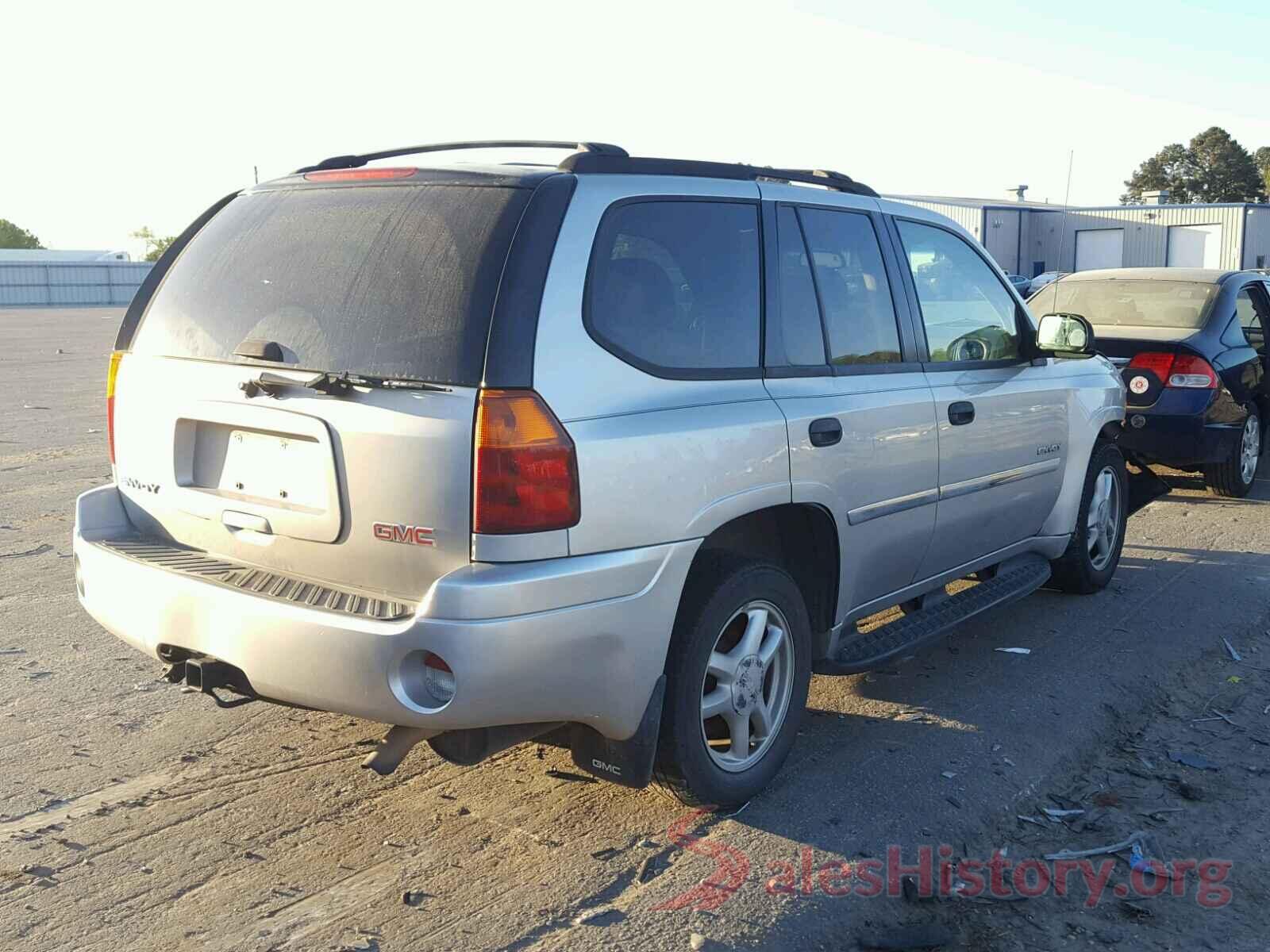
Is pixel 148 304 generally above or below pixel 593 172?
below

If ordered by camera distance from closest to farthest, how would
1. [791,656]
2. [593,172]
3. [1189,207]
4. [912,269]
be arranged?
1. [593,172]
2. [791,656]
3. [912,269]
4. [1189,207]

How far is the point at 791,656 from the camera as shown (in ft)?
13.4

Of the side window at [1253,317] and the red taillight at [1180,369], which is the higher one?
the side window at [1253,317]

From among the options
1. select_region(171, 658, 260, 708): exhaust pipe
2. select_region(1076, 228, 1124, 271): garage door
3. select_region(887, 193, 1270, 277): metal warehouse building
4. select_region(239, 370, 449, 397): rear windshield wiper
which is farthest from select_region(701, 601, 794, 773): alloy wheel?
select_region(1076, 228, 1124, 271): garage door

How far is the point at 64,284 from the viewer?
6006 cm

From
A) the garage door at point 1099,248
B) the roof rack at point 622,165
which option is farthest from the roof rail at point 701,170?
the garage door at point 1099,248

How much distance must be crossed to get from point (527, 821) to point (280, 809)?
78 centimetres

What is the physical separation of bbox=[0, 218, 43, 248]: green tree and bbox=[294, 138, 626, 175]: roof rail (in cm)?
12250

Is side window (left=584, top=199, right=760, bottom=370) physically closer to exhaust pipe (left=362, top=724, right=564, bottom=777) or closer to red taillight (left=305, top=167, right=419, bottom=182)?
red taillight (left=305, top=167, right=419, bottom=182)

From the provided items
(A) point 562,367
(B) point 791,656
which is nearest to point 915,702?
(B) point 791,656

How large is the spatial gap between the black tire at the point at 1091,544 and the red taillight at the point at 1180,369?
2.38 m

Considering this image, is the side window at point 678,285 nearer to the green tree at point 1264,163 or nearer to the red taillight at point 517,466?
the red taillight at point 517,466

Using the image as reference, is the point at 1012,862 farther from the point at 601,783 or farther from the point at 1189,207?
the point at 1189,207

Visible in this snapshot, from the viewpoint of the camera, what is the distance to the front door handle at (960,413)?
4.81 m
